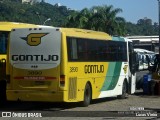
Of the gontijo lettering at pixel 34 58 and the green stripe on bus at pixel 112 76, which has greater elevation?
the gontijo lettering at pixel 34 58

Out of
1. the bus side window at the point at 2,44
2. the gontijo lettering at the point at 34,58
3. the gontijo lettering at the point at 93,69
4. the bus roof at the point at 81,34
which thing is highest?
the bus roof at the point at 81,34

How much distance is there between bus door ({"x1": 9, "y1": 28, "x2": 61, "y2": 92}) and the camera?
54.6 ft

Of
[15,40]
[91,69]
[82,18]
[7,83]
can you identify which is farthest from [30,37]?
[82,18]

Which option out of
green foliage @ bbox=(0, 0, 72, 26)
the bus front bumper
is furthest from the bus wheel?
green foliage @ bbox=(0, 0, 72, 26)

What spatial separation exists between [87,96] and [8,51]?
360cm

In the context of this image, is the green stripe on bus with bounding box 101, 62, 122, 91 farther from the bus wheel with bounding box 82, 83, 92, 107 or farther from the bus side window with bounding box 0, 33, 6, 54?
the bus side window with bounding box 0, 33, 6, 54

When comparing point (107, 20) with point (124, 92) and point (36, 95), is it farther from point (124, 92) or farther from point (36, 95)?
point (36, 95)

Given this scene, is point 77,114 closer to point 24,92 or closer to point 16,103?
point 24,92

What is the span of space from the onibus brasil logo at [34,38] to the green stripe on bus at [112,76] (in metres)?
4.58

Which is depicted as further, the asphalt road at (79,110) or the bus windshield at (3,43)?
the bus windshield at (3,43)

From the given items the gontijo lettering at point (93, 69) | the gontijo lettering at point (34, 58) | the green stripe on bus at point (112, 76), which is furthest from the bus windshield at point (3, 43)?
the green stripe on bus at point (112, 76)

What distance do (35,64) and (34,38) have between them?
91 centimetres

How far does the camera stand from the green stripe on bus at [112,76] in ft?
68.0

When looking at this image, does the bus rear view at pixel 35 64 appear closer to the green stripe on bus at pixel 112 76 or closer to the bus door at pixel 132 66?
the green stripe on bus at pixel 112 76
